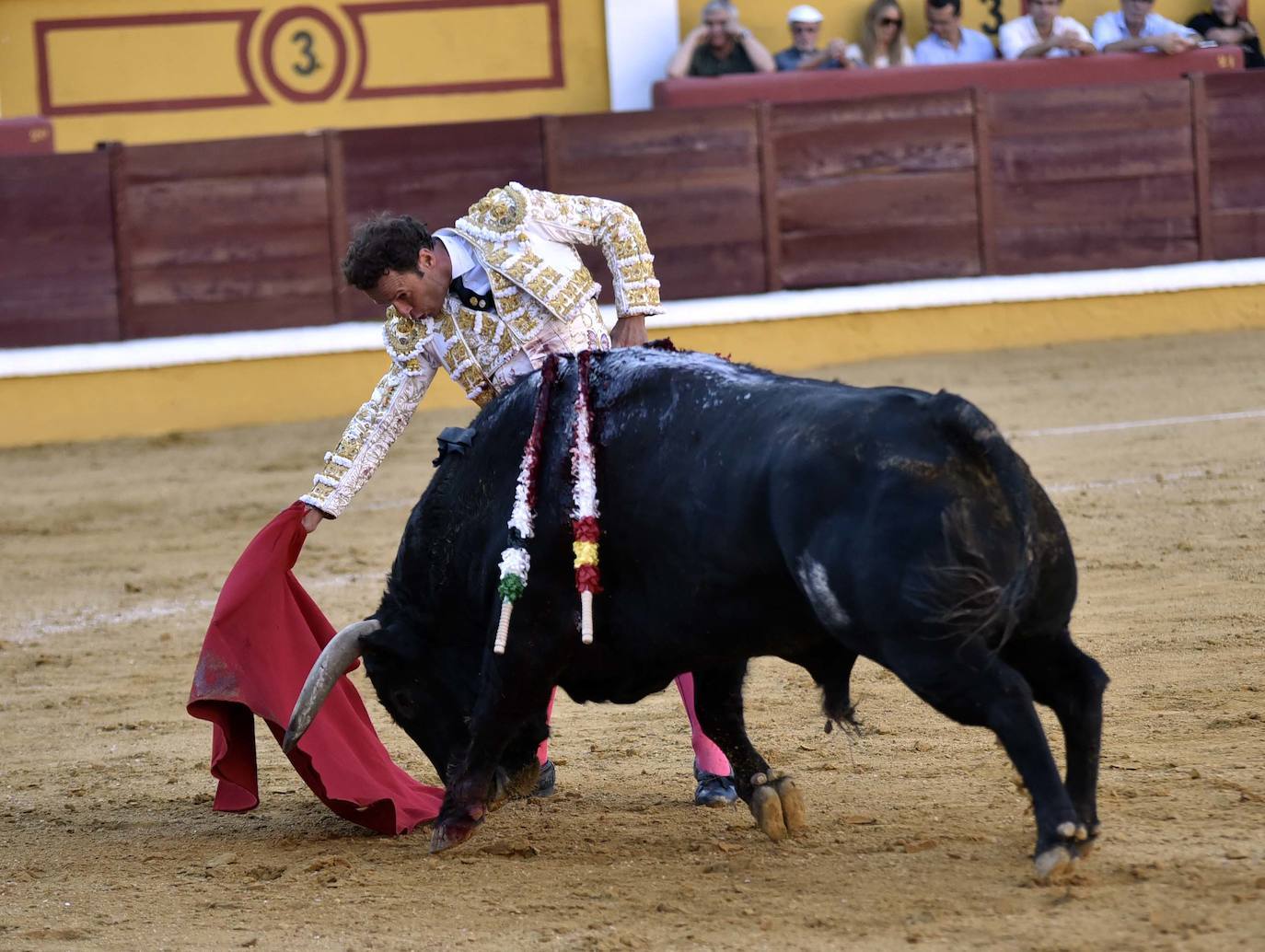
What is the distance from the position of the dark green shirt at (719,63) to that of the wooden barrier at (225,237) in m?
1.97

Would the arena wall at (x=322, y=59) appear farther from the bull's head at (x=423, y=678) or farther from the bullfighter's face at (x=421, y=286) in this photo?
the bull's head at (x=423, y=678)

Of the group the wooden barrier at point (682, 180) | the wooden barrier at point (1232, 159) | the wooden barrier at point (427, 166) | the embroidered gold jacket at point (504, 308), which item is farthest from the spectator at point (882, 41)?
the embroidered gold jacket at point (504, 308)

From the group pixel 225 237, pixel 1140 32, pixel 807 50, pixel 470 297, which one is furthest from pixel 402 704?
pixel 1140 32

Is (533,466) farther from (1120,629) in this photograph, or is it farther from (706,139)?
(706,139)

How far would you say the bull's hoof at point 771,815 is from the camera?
2916 mm

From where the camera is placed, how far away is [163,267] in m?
8.66

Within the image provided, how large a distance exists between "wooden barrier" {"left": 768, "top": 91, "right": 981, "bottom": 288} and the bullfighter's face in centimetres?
606

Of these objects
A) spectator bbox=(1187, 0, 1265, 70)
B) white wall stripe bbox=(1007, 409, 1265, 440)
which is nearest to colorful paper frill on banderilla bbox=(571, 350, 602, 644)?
white wall stripe bbox=(1007, 409, 1265, 440)

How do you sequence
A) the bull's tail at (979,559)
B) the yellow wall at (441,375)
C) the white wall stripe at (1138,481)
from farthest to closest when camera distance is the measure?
the yellow wall at (441,375)
the white wall stripe at (1138,481)
the bull's tail at (979,559)

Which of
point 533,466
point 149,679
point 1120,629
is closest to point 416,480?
point 149,679

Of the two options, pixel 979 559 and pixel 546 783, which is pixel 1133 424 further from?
pixel 979 559

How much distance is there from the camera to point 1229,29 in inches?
379

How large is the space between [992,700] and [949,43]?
7.61 metres

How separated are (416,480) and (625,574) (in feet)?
13.3
